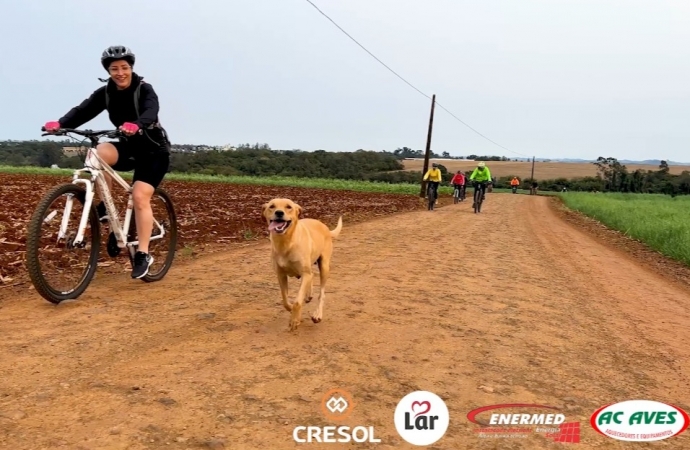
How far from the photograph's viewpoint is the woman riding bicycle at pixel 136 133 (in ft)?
16.1

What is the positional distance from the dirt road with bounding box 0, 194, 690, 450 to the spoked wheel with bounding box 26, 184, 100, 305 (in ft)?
0.69

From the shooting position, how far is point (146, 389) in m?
2.93

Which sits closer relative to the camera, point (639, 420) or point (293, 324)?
point (639, 420)

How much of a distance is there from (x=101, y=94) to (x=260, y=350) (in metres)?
3.22

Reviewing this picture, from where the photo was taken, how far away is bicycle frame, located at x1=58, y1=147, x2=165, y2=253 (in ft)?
15.4

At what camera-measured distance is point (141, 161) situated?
5.28 metres

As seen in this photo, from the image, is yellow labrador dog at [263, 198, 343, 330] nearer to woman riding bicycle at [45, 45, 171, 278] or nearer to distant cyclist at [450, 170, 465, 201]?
woman riding bicycle at [45, 45, 171, 278]

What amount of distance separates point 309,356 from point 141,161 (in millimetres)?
2953

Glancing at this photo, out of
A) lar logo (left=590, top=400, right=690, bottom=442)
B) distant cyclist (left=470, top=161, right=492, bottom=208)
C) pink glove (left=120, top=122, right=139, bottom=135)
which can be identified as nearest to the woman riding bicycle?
pink glove (left=120, top=122, right=139, bottom=135)

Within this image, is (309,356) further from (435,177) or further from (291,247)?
(435,177)

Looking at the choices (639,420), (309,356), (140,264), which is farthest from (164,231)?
Result: (639,420)

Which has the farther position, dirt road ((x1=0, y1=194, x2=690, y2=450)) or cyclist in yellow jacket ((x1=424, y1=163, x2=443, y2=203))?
cyclist in yellow jacket ((x1=424, y1=163, x2=443, y2=203))

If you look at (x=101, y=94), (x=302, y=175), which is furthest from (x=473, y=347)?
(x=302, y=175)

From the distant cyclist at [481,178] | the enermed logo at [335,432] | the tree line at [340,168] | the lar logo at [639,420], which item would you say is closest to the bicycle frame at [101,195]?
the enermed logo at [335,432]
